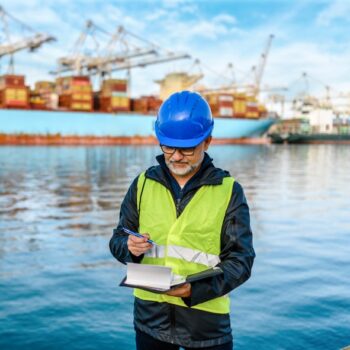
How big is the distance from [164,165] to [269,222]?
9.12m

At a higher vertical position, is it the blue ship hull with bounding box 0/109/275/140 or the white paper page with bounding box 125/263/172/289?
the blue ship hull with bounding box 0/109/275/140

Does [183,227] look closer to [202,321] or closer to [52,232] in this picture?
[202,321]

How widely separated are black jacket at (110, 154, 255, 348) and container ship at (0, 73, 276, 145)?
6388 cm

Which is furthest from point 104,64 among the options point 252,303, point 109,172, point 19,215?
point 252,303

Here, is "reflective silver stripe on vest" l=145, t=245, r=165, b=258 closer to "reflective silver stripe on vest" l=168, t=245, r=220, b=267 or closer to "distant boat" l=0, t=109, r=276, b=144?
"reflective silver stripe on vest" l=168, t=245, r=220, b=267

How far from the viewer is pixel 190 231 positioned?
237 cm

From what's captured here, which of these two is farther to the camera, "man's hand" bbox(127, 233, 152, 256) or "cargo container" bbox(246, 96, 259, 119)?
"cargo container" bbox(246, 96, 259, 119)

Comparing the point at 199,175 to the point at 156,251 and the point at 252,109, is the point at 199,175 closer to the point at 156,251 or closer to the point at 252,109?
the point at 156,251

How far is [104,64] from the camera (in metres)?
74.8

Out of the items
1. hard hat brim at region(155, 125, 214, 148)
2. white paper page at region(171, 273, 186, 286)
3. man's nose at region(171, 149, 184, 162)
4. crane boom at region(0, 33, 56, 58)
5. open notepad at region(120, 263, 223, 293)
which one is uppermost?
crane boom at region(0, 33, 56, 58)

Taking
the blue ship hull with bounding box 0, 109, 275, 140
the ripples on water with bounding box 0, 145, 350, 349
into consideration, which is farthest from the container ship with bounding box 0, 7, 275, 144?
the ripples on water with bounding box 0, 145, 350, 349

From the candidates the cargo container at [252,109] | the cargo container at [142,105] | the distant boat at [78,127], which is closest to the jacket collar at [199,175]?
the distant boat at [78,127]

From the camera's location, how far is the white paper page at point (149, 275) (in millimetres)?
2094

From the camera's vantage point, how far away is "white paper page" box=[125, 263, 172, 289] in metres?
2.09
